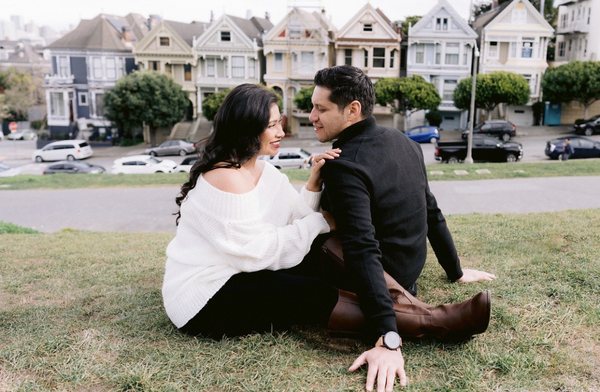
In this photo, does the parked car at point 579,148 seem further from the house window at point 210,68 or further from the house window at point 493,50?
the house window at point 210,68

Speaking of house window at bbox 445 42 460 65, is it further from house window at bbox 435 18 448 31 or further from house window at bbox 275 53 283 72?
house window at bbox 275 53 283 72

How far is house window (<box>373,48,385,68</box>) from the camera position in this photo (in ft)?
133

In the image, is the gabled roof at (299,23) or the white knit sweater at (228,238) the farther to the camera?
the gabled roof at (299,23)

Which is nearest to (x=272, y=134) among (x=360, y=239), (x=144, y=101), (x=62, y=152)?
(x=360, y=239)

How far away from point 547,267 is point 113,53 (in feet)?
144

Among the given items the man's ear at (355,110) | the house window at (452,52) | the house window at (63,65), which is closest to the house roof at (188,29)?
the house window at (63,65)

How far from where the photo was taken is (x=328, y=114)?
335 centimetres

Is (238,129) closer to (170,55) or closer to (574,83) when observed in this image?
(574,83)

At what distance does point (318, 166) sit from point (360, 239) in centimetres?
54

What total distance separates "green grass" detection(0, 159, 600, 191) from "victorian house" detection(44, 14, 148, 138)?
2443cm

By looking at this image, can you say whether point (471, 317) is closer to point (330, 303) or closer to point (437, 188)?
point (330, 303)

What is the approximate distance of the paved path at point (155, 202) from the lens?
1305cm

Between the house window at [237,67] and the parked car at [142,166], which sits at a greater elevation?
the house window at [237,67]

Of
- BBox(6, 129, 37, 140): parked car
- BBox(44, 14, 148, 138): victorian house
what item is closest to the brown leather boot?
BBox(44, 14, 148, 138): victorian house
